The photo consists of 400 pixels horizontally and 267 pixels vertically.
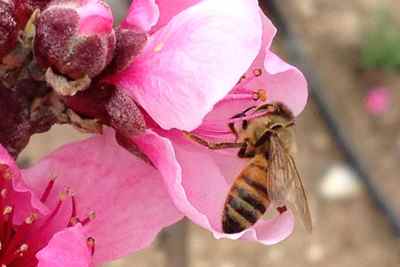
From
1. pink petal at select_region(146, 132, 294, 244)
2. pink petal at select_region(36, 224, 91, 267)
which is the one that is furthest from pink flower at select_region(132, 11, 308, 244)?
pink petal at select_region(36, 224, 91, 267)

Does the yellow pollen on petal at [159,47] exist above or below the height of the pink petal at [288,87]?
above

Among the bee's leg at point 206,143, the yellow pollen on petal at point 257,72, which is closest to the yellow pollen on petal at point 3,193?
the bee's leg at point 206,143

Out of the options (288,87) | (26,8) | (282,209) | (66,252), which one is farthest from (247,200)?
Result: (26,8)

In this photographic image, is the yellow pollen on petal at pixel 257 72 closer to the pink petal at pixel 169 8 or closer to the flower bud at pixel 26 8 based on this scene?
the pink petal at pixel 169 8

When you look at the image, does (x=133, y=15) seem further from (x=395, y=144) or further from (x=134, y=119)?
(x=395, y=144)

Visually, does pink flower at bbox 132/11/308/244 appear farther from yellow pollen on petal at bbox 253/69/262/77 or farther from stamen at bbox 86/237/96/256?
stamen at bbox 86/237/96/256
